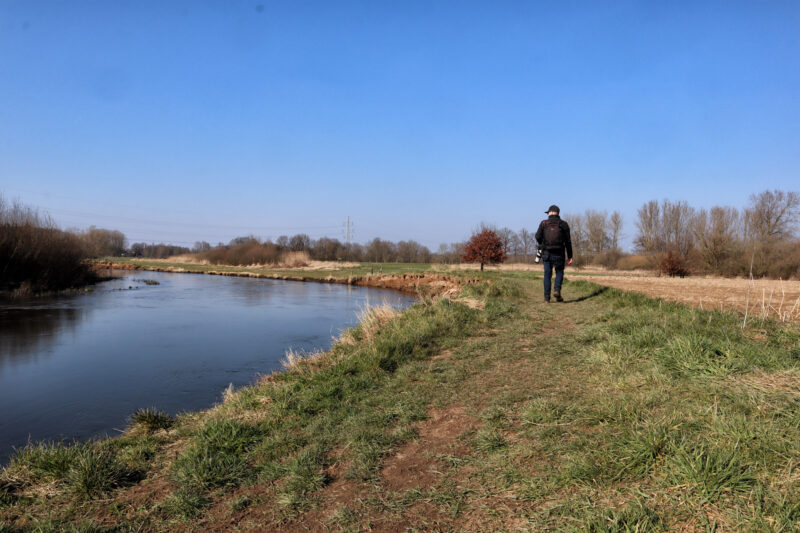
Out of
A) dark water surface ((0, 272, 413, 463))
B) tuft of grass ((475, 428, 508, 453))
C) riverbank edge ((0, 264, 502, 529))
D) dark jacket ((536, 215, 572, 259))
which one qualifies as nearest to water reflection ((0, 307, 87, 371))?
dark water surface ((0, 272, 413, 463))

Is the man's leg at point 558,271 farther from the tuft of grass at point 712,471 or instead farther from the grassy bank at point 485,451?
the tuft of grass at point 712,471

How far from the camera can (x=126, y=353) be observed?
1084 centimetres

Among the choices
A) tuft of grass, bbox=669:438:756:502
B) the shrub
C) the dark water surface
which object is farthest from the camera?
the shrub

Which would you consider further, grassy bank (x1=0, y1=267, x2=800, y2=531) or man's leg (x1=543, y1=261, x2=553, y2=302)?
man's leg (x1=543, y1=261, x2=553, y2=302)

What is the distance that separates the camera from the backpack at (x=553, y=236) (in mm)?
9219

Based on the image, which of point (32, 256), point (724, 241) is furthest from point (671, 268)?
point (32, 256)

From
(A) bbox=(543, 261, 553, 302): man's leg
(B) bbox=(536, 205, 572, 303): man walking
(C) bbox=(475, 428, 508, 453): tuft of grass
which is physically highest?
(B) bbox=(536, 205, 572, 303): man walking

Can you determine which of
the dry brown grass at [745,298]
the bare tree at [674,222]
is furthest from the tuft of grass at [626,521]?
the bare tree at [674,222]

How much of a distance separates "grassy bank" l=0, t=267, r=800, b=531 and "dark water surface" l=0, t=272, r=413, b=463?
2.13m

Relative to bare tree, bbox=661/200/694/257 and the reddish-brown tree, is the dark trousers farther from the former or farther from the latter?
bare tree, bbox=661/200/694/257

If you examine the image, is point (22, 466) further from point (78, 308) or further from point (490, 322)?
point (78, 308)

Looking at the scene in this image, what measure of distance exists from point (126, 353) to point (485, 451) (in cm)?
1059

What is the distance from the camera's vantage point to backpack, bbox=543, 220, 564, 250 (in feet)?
30.2

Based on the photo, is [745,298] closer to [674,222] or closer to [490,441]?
[490,441]
